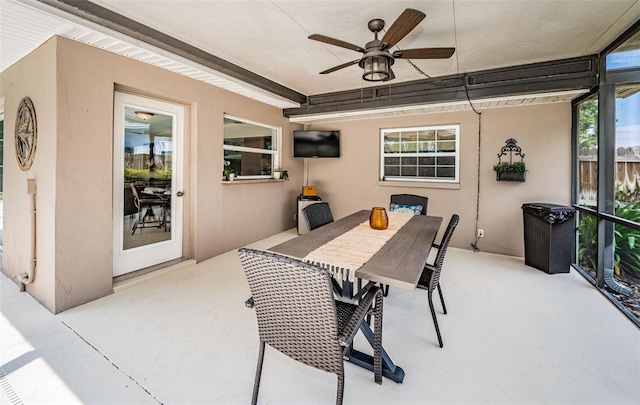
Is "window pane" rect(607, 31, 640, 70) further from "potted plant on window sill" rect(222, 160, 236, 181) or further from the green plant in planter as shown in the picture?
"potted plant on window sill" rect(222, 160, 236, 181)

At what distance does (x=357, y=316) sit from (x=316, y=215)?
5.33 feet

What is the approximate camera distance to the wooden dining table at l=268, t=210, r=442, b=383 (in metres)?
1.51

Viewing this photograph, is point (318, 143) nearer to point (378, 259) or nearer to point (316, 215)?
point (316, 215)

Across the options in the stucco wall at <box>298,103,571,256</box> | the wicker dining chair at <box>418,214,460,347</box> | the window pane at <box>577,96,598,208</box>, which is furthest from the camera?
the stucco wall at <box>298,103,571,256</box>

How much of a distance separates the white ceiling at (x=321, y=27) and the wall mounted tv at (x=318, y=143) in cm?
197

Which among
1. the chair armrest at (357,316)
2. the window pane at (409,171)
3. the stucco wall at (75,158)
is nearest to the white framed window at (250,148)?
the stucco wall at (75,158)

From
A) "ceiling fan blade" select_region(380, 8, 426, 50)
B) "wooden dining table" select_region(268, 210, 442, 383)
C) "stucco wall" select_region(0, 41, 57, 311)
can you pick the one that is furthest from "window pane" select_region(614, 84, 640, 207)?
"stucco wall" select_region(0, 41, 57, 311)

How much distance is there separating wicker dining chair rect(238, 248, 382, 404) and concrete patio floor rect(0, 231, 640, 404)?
0.44 metres

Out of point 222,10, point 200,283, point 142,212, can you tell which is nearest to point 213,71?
point 222,10

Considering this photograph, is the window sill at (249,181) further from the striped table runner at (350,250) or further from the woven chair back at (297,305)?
the woven chair back at (297,305)

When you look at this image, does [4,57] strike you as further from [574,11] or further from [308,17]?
[574,11]

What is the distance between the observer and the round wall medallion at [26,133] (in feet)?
8.79

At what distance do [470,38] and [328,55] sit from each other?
1.51m

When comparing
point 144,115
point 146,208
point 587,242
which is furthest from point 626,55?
point 146,208
